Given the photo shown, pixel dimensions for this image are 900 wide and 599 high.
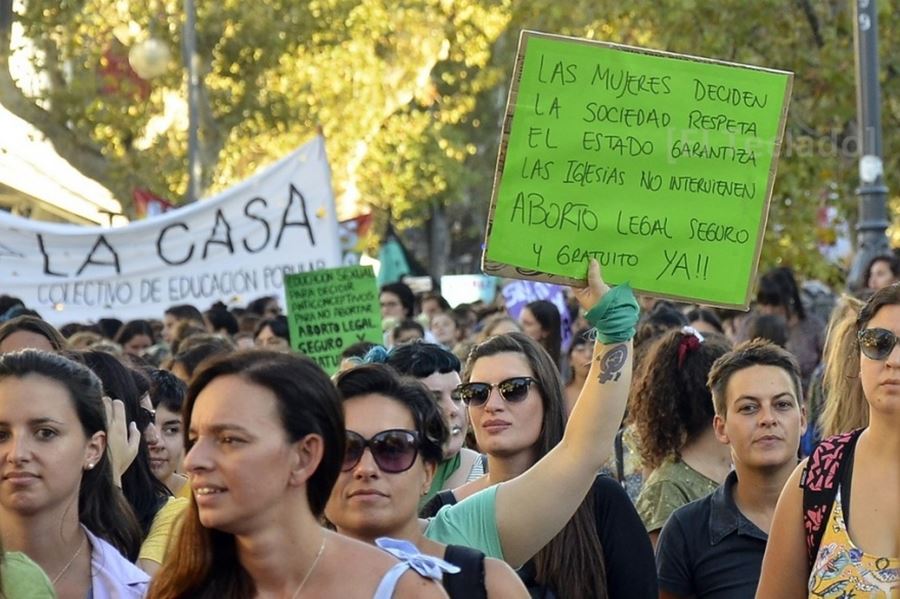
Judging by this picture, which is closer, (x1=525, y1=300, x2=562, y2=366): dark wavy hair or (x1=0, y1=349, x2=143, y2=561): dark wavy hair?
(x1=0, y1=349, x2=143, y2=561): dark wavy hair

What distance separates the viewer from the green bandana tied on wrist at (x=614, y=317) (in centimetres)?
477

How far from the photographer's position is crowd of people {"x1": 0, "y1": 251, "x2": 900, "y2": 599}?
3697 mm

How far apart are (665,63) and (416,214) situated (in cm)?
5206

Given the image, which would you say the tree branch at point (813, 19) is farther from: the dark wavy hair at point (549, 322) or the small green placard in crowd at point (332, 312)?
the small green placard in crowd at point (332, 312)

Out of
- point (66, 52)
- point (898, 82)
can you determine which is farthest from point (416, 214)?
point (898, 82)

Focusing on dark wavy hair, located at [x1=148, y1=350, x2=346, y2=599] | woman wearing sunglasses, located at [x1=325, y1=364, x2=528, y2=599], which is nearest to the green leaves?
woman wearing sunglasses, located at [x1=325, y1=364, x2=528, y2=599]

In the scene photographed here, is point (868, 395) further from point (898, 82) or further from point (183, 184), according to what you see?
point (183, 184)

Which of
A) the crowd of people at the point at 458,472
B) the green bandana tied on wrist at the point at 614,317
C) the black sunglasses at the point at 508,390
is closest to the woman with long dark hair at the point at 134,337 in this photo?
the crowd of people at the point at 458,472

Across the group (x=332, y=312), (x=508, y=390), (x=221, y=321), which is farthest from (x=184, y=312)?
(x=508, y=390)

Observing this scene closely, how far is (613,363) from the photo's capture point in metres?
4.74

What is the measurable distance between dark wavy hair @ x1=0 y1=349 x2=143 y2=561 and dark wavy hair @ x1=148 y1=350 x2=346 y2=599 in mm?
1154

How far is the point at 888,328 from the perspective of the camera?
454 cm

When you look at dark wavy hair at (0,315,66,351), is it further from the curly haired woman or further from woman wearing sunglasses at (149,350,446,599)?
woman wearing sunglasses at (149,350,446,599)

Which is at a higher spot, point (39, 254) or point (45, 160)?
point (45, 160)
